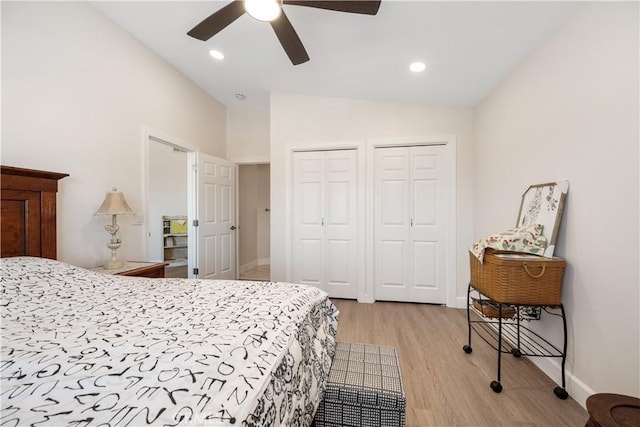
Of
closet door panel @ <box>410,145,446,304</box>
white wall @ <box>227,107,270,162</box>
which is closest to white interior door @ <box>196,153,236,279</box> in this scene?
white wall @ <box>227,107,270,162</box>

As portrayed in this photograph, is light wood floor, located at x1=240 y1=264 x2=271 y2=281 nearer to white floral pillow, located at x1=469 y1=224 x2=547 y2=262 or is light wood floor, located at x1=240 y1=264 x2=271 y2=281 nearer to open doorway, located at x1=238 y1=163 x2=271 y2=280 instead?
open doorway, located at x1=238 y1=163 x2=271 y2=280

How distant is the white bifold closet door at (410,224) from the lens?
10.4ft

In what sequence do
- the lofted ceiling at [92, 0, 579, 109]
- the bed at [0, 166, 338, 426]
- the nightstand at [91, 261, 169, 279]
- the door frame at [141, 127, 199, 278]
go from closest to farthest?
the bed at [0, 166, 338, 426], the lofted ceiling at [92, 0, 579, 109], the nightstand at [91, 261, 169, 279], the door frame at [141, 127, 199, 278]

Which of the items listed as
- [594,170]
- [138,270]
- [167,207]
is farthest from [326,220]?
[167,207]

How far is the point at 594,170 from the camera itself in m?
1.46

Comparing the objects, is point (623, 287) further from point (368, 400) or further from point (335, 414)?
point (335, 414)

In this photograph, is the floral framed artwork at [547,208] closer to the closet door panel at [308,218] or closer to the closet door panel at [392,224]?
the closet door panel at [392,224]

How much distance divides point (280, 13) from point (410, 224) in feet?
8.33

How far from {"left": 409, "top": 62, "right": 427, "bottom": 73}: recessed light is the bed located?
221 centimetres

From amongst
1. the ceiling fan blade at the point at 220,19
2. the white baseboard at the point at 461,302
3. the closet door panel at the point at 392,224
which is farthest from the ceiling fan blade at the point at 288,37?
the white baseboard at the point at 461,302

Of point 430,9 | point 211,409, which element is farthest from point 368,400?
point 430,9

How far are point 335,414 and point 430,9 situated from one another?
7.88 ft

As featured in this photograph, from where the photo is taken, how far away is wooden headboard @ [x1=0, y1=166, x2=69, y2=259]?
1.60 meters

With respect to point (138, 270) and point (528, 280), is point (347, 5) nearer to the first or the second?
point (528, 280)
